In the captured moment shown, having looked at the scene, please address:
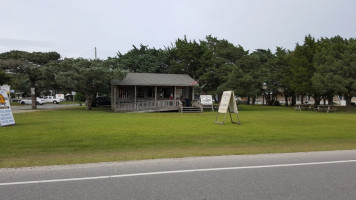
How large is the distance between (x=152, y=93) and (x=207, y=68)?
9.48 m

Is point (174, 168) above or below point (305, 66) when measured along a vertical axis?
below

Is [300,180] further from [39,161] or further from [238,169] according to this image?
[39,161]

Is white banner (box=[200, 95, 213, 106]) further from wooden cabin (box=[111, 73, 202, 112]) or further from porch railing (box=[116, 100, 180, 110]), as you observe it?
porch railing (box=[116, 100, 180, 110])

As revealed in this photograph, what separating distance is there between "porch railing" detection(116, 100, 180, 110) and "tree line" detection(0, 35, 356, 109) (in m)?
3.13

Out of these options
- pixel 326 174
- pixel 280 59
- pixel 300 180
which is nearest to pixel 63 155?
pixel 300 180

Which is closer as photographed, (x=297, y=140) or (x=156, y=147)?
(x=156, y=147)

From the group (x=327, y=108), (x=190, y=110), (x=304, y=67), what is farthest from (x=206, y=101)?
(x=304, y=67)

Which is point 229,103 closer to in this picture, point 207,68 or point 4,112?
point 4,112

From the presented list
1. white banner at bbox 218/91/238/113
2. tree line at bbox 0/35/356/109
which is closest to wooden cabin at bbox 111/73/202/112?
tree line at bbox 0/35/356/109

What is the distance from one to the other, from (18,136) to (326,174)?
10.8 m

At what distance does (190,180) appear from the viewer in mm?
5508

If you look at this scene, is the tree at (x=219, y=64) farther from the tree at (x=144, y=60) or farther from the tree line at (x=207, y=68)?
the tree at (x=144, y=60)

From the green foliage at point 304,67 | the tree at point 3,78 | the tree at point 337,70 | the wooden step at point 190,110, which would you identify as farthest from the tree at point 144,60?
the tree at point 337,70

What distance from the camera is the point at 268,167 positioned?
6.60 m
